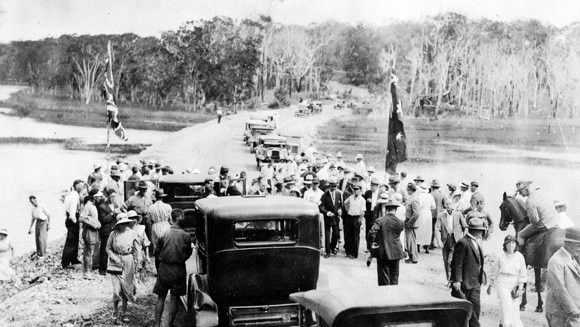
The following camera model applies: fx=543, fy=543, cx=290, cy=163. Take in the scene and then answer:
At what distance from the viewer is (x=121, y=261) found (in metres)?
6.74

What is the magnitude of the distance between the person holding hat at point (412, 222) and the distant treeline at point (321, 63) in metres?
4.76

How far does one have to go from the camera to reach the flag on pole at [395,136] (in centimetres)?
1185

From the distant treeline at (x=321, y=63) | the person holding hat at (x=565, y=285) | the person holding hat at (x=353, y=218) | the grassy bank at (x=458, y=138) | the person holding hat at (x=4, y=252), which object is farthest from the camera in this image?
the distant treeline at (x=321, y=63)

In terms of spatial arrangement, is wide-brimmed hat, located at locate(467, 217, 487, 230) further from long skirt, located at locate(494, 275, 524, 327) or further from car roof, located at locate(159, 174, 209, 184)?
car roof, located at locate(159, 174, 209, 184)

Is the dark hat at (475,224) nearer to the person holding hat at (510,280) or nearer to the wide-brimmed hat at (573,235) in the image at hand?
the person holding hat at (510,280)

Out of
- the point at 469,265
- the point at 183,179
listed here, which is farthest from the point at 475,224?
the point at 183,179

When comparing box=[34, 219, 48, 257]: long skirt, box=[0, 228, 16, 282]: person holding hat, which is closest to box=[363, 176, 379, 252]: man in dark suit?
box=[0, 228, 16, 282]: person holding hat

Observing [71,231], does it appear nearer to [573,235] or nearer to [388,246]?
[388,246]

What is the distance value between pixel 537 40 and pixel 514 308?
37.3 ft

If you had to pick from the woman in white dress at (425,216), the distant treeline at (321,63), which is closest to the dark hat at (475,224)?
the woman in white dress at (425,216)

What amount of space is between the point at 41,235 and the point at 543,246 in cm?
942

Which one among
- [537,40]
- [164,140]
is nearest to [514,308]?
[537,40]

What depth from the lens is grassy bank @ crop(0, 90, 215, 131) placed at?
26.5 m

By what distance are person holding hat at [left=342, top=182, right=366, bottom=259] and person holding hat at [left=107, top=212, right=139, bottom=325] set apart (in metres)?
4.43
